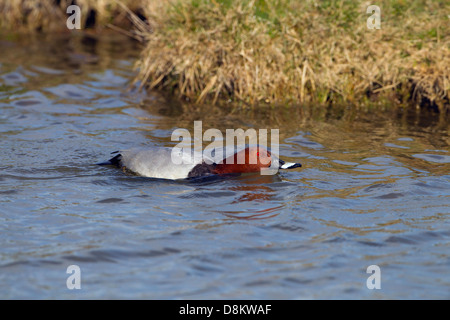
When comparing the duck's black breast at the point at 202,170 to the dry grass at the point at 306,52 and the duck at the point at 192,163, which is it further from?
the dry grass at the point at 306,52

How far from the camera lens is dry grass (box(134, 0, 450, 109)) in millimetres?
7598

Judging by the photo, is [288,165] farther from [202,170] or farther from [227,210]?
[227,210]

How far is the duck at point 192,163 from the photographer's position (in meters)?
5.49

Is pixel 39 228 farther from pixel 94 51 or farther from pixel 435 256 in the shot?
pixel 94 51

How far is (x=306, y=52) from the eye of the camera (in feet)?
24.9

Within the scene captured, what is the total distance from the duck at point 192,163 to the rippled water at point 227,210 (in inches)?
3.7

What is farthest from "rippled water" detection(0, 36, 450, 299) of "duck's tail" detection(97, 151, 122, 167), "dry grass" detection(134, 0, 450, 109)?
"dry grass" detection(134, 0, 450, 109)

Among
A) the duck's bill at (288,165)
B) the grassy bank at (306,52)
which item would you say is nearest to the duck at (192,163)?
the duck's bill at (288,165)

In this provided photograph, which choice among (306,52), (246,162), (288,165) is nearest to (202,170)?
(246,162)

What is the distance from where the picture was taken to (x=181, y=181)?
5.45 metres

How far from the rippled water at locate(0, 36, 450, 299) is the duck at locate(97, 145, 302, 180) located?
9 centimetres

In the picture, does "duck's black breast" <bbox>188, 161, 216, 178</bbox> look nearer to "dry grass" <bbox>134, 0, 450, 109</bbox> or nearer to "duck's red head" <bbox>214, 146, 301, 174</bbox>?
"duck's red head" <bbox>214, 146, 301, 174</bbox>

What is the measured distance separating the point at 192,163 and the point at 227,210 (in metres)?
0.89
